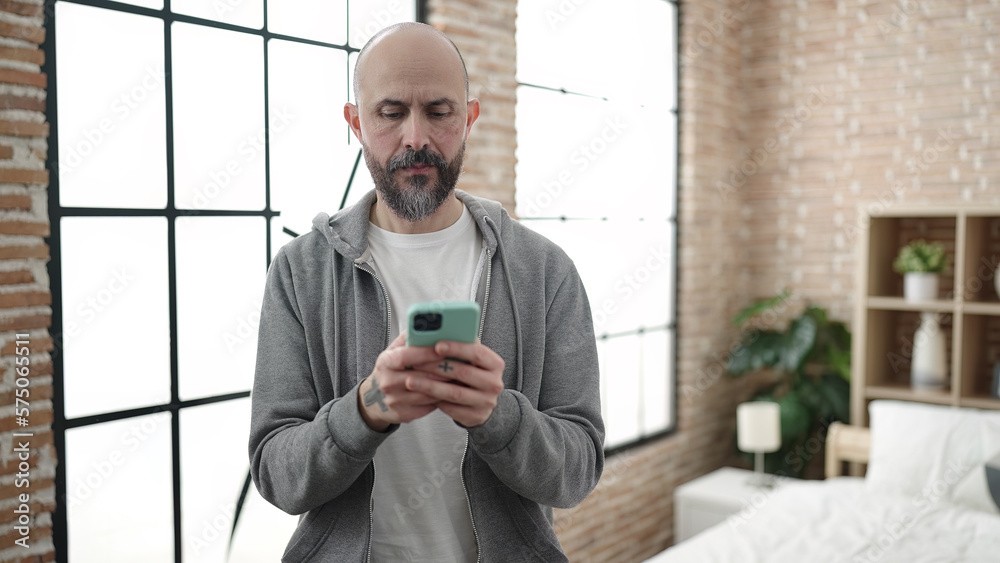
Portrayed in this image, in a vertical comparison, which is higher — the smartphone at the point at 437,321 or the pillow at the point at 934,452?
the smartphone at the point at 437,321

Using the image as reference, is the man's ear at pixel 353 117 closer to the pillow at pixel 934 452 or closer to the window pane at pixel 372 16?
the window pane at pixel 372 16

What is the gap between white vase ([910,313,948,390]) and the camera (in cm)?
397

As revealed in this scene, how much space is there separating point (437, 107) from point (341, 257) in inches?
12.3

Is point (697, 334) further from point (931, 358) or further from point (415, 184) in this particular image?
point (415, 184)

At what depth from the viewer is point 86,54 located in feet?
6.84

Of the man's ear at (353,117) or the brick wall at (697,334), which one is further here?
the brick wall at (697,334)

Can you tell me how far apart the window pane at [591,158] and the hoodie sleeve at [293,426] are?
2.21 metres

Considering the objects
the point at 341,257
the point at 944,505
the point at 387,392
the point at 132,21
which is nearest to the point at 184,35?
the point at 132,21

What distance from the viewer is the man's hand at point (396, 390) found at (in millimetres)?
1062

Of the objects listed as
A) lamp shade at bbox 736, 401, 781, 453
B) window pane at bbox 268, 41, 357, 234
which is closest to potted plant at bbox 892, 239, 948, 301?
lamp shade at bbox 736, 401, 781, 453

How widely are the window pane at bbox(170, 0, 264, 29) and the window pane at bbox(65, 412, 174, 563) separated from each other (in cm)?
109

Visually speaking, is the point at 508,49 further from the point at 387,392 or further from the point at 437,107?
the point at 387,392

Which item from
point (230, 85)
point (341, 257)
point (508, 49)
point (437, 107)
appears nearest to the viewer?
point (437, 107)

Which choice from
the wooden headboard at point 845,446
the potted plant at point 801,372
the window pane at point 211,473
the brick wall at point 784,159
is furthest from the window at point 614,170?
the window pane at point 211,473
